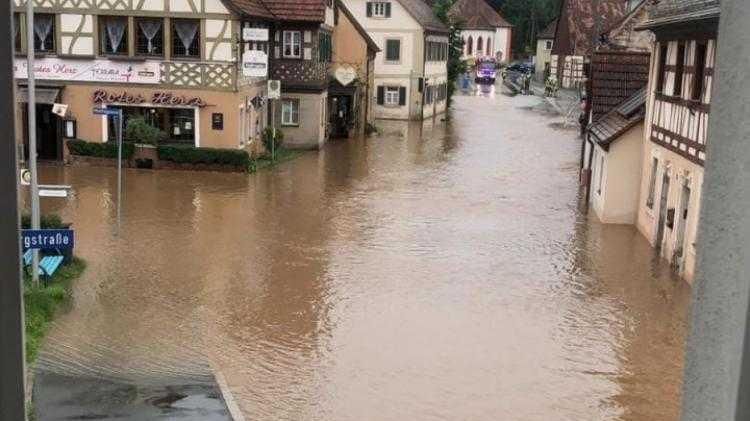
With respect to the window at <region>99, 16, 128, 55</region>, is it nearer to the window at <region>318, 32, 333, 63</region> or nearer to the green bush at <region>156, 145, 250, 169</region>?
the green bush at <region>156, 145, 250, 169</region>

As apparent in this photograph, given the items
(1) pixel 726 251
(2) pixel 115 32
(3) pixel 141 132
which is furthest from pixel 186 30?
(1) pixel 726 251

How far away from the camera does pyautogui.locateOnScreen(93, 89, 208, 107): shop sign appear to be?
92.0 ft

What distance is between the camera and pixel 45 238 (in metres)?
12.0

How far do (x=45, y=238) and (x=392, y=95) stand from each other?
130 ft

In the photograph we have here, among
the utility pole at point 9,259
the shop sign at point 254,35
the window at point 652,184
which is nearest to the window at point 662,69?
the window at point 652,184

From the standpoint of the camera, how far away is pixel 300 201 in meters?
23.5

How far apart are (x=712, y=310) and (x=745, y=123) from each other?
0.39 metres

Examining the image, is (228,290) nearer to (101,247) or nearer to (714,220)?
(101,247)

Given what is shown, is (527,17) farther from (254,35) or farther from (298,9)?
(254,35)

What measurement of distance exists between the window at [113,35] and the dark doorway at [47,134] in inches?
117

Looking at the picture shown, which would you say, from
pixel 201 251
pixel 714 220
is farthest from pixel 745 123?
pixel 201 251

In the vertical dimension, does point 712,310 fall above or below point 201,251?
above

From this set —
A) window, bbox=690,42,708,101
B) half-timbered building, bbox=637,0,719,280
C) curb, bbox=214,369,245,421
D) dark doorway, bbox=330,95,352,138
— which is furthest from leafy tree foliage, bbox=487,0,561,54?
curb, bbox=214,369,245,421

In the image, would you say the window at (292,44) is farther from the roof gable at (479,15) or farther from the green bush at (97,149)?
the roof gable at (479,15)
